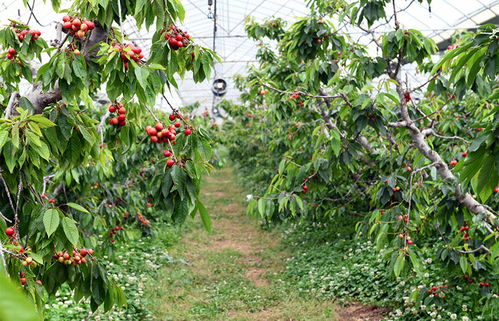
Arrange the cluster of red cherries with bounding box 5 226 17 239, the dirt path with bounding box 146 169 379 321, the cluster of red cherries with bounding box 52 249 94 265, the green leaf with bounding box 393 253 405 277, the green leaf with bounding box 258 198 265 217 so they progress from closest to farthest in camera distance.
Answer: the cluster of red cherries with bounding box 5 226 17 239 → the cluster of red cherries with bounding box 52 249 94 265 → the green leaf with bounding box 393 253 405 277 → the green leaf with bounding box 258 198 265 217 → the dirt path with bounding box 146 169 379 321

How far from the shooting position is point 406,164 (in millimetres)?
4566

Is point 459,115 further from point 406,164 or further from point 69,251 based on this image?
point 69,251

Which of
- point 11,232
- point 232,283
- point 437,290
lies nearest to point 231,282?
point 232,283

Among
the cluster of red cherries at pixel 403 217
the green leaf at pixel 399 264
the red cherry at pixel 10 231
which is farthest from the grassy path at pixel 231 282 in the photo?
the red cherry at pixel 10 231

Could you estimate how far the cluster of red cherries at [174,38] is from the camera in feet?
6.67

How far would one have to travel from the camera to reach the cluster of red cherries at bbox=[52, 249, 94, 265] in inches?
85.4

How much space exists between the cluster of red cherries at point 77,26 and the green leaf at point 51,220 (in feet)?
2.41

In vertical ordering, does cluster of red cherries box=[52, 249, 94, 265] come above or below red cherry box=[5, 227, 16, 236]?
below

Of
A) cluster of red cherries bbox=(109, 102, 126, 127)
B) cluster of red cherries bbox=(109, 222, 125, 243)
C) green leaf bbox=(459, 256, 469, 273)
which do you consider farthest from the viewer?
cluster of red cherries bbox=(109, 222, 125, 243)

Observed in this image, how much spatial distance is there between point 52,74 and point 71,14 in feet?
1.19

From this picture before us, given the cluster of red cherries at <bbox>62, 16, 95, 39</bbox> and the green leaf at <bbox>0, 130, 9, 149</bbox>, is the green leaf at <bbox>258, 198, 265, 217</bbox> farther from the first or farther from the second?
the green leaf at <bbox>0, 130, 9, 149</bbox>

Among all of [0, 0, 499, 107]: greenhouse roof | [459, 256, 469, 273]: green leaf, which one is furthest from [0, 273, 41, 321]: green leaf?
[0, 0, 499, 107]: greenhouse roof

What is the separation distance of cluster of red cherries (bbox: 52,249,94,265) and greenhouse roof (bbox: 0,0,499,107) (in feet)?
20.3

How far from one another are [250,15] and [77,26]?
11422mm
